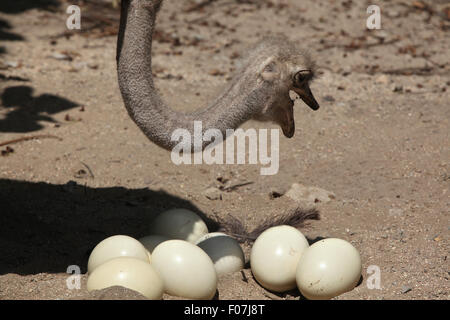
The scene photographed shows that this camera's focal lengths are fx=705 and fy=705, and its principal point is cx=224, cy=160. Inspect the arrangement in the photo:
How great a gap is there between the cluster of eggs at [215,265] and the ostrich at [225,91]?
55cm

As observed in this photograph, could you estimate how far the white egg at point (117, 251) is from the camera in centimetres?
327

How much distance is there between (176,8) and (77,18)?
4.14 feet

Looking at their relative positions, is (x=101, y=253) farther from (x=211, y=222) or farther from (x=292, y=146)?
(x=292, y=146)

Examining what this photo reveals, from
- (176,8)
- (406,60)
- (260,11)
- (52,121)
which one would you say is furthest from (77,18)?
(406,60)

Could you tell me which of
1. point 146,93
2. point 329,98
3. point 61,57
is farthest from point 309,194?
point 61,57

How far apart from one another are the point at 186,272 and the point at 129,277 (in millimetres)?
275

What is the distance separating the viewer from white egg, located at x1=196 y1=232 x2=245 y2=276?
11.5 feet

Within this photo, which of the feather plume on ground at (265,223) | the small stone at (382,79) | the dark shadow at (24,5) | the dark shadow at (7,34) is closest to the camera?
the feather plume on ground at (265,223)

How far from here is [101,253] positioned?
331 centimetres

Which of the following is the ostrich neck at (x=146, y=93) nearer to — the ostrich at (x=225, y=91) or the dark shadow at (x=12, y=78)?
the ostrich at (x=225, y=91)

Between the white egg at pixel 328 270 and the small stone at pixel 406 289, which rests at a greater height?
the white egg at pixel 328 270

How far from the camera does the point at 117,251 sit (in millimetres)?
3275

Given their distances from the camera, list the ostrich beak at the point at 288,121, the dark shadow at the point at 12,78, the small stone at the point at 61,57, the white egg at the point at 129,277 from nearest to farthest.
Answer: the white egg at the point at 129,277, the ostrich beak at the point at 288,121, the dark shadow at the point at 12,78, the small stone at the point at 61,57

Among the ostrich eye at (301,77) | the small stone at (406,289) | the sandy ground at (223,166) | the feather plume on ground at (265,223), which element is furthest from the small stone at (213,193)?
the small stone at (406,289)
